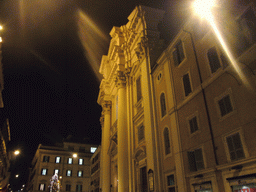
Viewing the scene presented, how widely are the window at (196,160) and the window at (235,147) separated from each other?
6.96 ft

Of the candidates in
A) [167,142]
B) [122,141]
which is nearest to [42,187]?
[122,141]

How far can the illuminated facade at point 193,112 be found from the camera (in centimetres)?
968

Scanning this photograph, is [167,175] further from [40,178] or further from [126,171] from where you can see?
[40,178]

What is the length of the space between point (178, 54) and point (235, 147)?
8065mm

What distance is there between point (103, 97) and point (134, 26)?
42.4ft

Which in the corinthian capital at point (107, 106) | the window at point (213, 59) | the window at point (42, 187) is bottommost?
the window at point (42, 187)

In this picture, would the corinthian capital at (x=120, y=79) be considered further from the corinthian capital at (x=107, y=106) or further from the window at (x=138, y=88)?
the corinthian capital at (x=107, y=106)

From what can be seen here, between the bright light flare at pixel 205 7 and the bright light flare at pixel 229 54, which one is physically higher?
the bright light flare at pixel 205 7

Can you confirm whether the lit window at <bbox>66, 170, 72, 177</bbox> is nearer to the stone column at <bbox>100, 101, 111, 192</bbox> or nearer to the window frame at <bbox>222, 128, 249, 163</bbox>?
the stone column at <bbox>100, 101, 111, 192</bbox>

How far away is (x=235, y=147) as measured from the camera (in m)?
9.80

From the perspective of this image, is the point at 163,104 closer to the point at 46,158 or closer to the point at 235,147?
the point at 235,147

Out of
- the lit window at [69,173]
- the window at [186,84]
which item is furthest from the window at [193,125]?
the lit window at [69,173]

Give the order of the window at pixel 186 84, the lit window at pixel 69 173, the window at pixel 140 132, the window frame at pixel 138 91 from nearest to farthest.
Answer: the window at pixel 186 84, the window at pixel 140 132, the window frame at pixel 138 91, the lit window at pixel 69 173

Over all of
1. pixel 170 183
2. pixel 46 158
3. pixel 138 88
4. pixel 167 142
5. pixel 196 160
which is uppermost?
pixel 138 88
